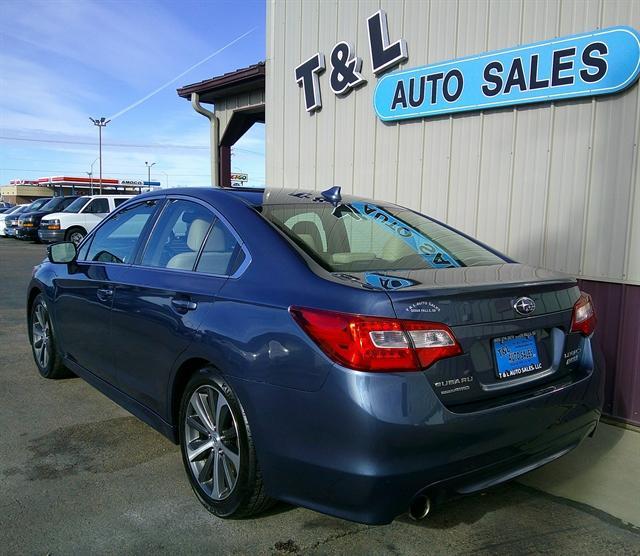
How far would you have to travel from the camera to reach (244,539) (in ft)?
8.85

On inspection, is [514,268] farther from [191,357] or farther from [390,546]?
[191,357]

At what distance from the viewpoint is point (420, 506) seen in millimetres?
2305

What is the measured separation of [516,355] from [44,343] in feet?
13.2

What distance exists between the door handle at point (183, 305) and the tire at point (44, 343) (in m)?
2.24

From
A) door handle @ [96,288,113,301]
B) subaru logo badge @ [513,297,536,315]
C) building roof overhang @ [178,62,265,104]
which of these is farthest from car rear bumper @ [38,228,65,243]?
subaru logo badge @ [513,297,536,315]

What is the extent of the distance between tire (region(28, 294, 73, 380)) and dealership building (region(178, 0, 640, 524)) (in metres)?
3.12

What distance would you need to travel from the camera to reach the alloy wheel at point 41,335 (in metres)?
4.91

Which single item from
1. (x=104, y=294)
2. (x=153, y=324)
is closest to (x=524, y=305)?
(x=153, y=324)

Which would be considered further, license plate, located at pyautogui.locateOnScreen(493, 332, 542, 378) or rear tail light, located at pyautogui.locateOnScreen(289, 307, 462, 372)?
license plate, located at pyautogui.locateOnScreen(493, 332, 542, 378)

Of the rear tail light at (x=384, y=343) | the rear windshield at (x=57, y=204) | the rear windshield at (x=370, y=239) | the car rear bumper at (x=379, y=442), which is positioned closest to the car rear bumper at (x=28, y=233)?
the rear windshield at (x=57, y=204)

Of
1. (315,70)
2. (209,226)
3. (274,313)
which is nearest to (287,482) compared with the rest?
(274,313)

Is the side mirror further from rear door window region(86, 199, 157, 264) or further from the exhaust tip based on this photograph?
the exhaust tip

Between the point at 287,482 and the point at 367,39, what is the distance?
475cm

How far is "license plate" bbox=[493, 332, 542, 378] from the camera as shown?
2.43 metres
